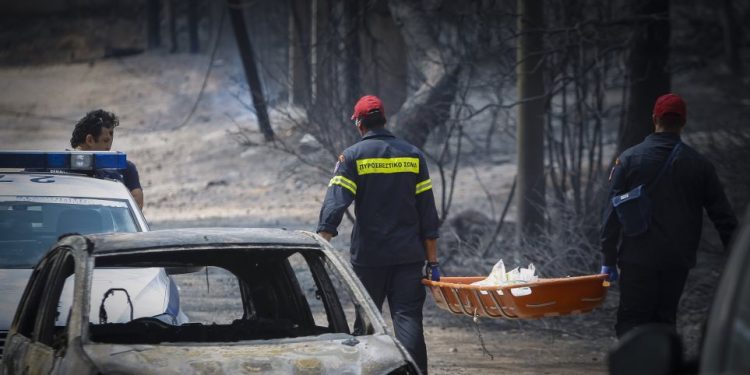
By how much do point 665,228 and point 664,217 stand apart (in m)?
0.07

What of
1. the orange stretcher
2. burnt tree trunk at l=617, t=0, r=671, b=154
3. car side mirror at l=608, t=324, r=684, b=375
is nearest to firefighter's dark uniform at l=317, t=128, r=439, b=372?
the orange stretcher

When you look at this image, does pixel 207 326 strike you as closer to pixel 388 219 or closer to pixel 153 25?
pixel 388 219

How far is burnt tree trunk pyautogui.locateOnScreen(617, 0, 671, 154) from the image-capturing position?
11656 millimetres

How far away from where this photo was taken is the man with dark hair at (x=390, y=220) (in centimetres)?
707

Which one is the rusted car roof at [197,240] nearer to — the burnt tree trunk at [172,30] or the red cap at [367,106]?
the red cap at [367,106]

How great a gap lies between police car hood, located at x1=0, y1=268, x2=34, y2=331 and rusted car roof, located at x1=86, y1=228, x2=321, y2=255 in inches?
66.3

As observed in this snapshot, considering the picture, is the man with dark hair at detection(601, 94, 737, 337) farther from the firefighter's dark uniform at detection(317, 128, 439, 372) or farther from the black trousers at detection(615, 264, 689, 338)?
the firefighter's dark uniform at detection(317, 128, 439, 372)

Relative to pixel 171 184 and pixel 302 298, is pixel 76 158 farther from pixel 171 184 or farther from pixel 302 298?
pixel 171 184

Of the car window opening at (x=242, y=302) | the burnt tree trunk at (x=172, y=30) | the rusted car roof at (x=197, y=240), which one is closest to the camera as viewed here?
the rusted car roof at (x=197, y=240)

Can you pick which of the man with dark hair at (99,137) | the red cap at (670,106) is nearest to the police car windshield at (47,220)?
the man with dark hair at (99,137)

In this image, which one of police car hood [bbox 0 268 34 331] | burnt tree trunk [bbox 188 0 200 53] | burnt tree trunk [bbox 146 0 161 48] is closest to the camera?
police car hood [bbox 0 268 34 331]

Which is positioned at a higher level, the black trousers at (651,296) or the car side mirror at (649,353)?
the car side mirror at (649,353)

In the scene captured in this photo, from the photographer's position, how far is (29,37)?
46281mm

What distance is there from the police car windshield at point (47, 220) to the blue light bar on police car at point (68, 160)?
23cm
